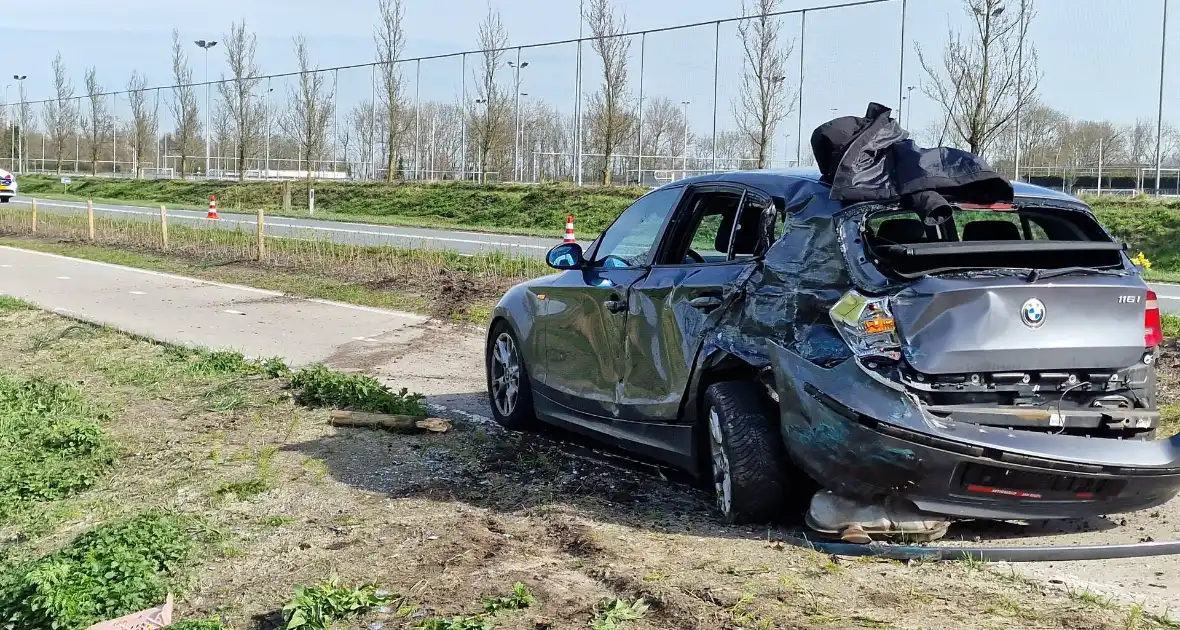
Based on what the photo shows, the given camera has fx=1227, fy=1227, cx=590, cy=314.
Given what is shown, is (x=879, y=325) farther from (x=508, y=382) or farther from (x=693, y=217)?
(x=508, y=382)

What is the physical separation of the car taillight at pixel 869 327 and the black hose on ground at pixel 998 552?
0.78 m

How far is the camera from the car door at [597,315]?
21.6ft

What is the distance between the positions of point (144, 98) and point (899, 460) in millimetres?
74250

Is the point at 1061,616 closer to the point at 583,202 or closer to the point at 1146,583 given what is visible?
the point at 1146,583

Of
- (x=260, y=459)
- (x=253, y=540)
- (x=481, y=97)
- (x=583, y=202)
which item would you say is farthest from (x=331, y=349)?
(x=481, y=97)

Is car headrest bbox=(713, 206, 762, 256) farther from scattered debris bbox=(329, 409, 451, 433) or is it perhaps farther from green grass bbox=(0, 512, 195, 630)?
green grass bbox=(0, 512, 195, 630)

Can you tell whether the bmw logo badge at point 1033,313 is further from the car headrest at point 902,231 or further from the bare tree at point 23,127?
the bare tree at point 23,127

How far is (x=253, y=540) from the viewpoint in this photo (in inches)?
226

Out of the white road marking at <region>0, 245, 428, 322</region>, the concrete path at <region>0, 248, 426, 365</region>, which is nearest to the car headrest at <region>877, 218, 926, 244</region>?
the concrete path at <region>0, 248, 426, 365</region>

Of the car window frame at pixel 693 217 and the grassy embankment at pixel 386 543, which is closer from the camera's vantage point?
the grassy embankment at pixel 386 543

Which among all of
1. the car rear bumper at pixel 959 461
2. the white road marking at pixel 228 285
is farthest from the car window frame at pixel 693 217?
the white road marking at pixel 228 285

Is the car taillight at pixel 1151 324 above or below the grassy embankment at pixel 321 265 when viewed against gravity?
above

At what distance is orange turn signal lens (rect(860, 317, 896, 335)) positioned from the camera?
4.79 metres

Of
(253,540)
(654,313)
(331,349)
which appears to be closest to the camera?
(253,540)
